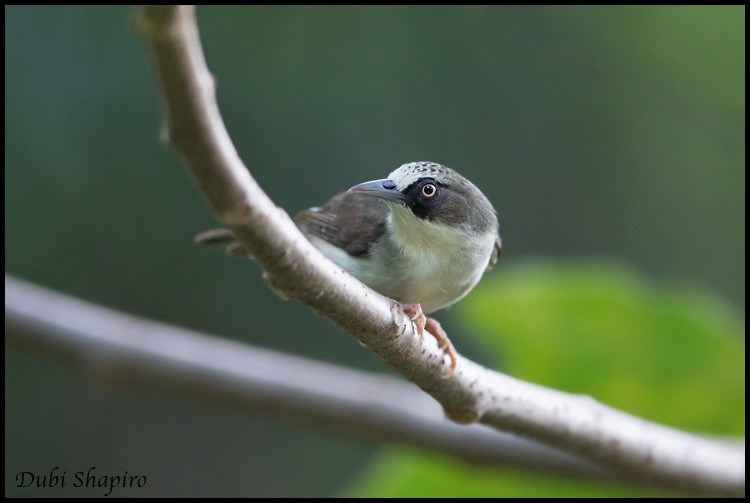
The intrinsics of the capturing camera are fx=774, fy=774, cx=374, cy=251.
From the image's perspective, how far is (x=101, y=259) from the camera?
6.34m

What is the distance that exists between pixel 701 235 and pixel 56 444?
621 centimetres

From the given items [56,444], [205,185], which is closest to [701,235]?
[56,444]

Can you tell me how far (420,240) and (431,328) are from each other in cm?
25

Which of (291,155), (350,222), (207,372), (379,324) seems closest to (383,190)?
(379,324)

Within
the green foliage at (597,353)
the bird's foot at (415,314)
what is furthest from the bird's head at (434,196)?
the green foliage at (597,353)

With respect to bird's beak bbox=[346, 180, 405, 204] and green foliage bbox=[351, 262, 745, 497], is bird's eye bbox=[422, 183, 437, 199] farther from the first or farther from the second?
green foliage bbox=[351, 262, 745, 497]

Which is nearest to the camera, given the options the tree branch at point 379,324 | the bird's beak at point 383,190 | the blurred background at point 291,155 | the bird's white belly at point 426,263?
the tree branch at point 379,324

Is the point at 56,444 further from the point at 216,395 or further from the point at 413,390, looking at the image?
the point at 413,390

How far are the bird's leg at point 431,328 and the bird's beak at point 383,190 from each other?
28 centimetres

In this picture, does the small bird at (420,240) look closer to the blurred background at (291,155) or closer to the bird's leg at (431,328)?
the bird's leg at (431,328)

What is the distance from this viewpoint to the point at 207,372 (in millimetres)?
3697

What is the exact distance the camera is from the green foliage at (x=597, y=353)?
12.1 feet

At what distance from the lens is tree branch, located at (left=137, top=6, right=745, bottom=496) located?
1.04 m

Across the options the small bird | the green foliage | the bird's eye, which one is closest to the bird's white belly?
the small bird
